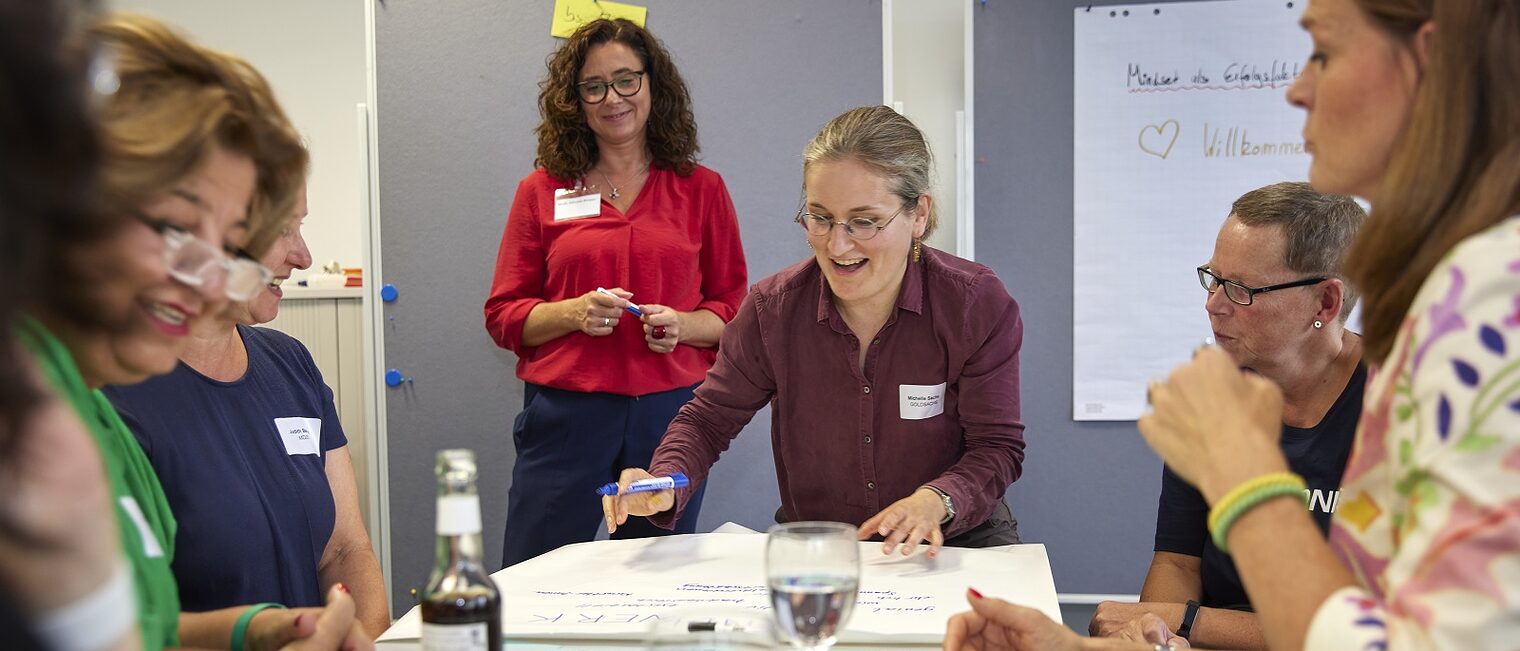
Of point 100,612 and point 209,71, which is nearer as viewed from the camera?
point 100,612

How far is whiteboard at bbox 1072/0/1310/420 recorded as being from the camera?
3412mm

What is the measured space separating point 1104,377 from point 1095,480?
327 millimetres

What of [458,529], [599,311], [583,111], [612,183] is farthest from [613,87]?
[458,529]

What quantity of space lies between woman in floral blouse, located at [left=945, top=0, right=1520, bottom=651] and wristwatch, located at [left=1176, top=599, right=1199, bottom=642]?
756 mm

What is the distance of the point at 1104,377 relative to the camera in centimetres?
350

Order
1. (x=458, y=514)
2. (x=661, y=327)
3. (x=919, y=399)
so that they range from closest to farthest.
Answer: (x=458, y=514), (x=919, y=399), (x=661, y=327)

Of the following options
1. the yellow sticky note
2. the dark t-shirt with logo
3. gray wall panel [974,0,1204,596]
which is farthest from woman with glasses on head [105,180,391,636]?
gray wall panel [974,0,1204,596]

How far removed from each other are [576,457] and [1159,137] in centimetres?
201

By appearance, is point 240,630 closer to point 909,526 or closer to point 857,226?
point 909,526

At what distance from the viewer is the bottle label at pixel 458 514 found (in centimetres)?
95

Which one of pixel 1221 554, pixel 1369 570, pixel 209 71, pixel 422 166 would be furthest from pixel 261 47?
pixel 1369 570

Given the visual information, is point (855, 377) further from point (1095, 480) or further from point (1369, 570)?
point (1095, 480)

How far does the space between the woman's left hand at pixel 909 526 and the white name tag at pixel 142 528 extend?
1020 mm

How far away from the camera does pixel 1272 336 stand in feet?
6.27
